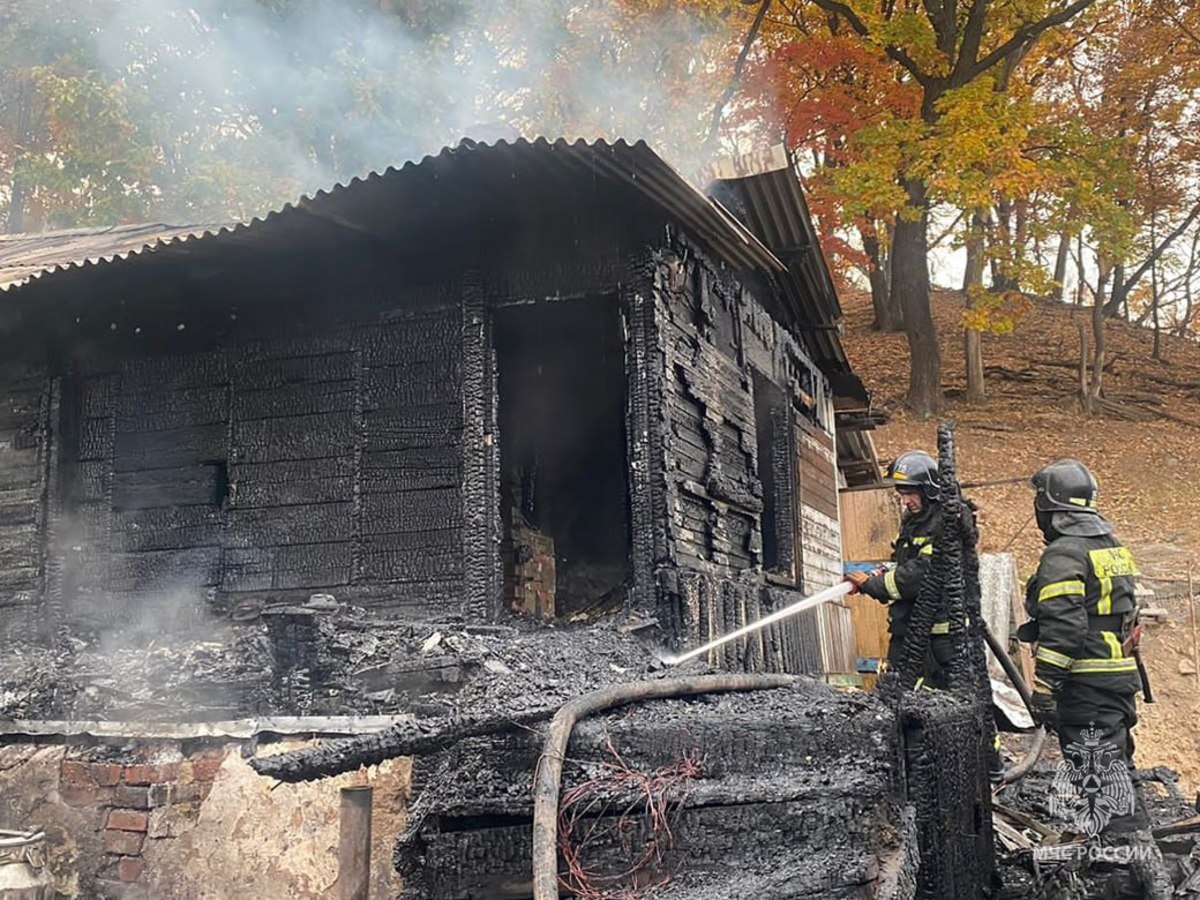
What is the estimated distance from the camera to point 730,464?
884 cm

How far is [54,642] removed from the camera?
7551 millimetres

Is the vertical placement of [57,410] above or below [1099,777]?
above

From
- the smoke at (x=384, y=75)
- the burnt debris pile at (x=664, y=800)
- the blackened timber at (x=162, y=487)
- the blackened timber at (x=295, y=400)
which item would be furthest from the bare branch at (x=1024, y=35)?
the burnt debris pile at (x=664, y=800)

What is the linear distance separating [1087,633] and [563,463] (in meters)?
5.85

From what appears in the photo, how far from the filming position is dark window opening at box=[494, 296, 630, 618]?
977cm

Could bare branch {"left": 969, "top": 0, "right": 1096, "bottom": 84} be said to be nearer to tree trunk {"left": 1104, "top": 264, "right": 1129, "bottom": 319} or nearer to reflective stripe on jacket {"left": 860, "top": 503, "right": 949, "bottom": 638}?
tree trunk {"left": 1104, "top": 264, "right": 1129, "bottom": 319}

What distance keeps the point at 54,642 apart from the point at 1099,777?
704 cm

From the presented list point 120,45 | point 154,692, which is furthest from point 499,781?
point 120,45

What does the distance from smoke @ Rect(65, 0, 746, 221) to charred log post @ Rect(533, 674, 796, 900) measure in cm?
1598

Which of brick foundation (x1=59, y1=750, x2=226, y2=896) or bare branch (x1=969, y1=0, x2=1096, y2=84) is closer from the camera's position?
→ brick foundation (x1=59, y1=750, x2=226, y2=896)

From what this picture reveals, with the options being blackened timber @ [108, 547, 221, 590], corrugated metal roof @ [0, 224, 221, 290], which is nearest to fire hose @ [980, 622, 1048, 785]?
blackened timber @ [108, 547, 221, 590]

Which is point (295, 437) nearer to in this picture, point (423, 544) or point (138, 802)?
point (423, 544)

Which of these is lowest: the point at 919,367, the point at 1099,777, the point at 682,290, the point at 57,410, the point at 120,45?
the point at 1099,777

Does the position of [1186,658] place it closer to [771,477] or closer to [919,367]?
[771,477]
